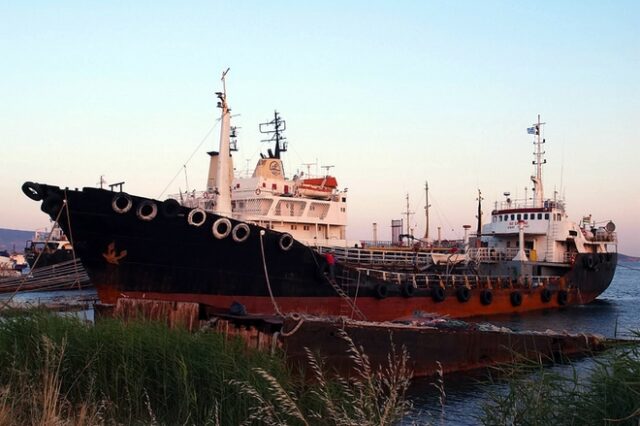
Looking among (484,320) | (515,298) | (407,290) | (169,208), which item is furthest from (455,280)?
(169,208)

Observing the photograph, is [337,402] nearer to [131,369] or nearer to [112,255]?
[131,369]

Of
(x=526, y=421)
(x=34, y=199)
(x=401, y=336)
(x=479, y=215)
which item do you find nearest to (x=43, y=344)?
(x=526, y=421)

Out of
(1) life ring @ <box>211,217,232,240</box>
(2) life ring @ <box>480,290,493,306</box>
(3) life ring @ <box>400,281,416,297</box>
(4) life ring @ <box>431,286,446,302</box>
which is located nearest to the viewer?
(1) life ring @ <box>211,217,232,240</box>

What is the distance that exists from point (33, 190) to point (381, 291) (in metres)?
11.2

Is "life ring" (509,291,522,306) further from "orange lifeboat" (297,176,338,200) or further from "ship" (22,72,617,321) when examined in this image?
"orange lifeboat" (297,176,338,200)

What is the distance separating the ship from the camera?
16.3 meters

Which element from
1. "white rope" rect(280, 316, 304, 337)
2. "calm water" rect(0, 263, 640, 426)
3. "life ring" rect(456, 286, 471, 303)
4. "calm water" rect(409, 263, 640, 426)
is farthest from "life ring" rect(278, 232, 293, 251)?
"life ring" rect(456, 286, 471, 303)

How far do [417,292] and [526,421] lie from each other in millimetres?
17654

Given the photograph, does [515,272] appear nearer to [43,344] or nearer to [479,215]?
[479,215]

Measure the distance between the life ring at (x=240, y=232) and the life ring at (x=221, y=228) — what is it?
0.17 m

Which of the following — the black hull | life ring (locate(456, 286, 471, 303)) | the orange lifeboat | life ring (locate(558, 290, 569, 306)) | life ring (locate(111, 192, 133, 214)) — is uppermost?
the orange lifeboat

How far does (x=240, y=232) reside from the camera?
17516 mm

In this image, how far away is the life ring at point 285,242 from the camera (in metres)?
18.3

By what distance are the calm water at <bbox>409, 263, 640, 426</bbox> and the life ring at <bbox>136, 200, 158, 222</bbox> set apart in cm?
814
